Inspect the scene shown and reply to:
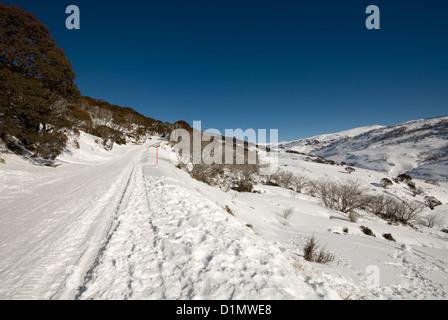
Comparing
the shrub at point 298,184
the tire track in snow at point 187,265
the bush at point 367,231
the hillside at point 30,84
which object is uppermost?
the hillside at point 30,84

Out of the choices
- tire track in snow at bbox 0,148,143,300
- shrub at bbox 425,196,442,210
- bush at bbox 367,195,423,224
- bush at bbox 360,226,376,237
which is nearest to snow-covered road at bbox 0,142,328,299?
tire track in snow at bbox 0,148,143,300

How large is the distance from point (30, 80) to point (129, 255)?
13.7 metres

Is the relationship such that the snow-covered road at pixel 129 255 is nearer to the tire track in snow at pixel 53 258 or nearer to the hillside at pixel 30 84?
the tire track in snow at pixel 53 258

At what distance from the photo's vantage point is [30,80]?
10.2 m

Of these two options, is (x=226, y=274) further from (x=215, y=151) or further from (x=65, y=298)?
(x=215, y=151)

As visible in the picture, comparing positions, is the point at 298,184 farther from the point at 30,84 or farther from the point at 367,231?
the point at 30,84

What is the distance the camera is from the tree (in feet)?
31.3

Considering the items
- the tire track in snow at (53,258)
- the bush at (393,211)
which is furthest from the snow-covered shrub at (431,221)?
the tire track in snow at (53,258)

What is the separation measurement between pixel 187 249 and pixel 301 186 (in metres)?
25.9

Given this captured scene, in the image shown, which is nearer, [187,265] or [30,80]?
[187,265]

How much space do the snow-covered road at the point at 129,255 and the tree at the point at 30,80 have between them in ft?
22.8

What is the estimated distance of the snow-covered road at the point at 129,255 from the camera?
247 centimetres

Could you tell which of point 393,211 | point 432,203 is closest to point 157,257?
point 393,211
